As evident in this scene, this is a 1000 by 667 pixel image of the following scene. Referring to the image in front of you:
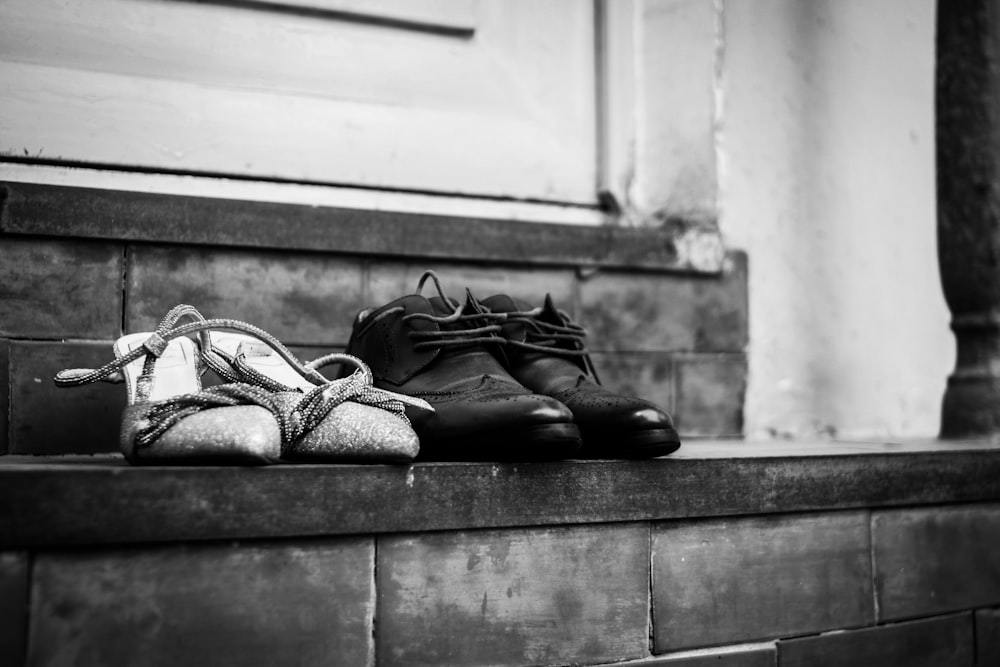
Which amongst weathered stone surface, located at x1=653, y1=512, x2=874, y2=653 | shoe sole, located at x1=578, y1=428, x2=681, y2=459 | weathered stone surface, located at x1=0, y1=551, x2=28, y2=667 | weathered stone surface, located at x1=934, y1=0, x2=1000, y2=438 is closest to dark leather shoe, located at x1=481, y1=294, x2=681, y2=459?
shoe sole, located at x1=578, y1=428, x2=681, y2=459

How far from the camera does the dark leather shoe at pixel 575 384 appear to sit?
3.05ft

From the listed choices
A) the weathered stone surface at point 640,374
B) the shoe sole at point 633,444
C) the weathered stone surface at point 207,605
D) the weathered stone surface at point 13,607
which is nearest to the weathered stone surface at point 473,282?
the weathered stone surface at point 640,374

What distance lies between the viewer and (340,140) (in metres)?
1.44

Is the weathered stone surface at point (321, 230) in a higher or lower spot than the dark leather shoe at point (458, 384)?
higher

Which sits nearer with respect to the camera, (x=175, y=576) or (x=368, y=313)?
(x=175, y=576)

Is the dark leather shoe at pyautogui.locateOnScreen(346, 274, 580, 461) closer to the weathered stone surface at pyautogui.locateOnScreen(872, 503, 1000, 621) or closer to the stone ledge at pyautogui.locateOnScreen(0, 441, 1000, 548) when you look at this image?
the stone ledge at pyautogui.locateOnScreen(0, 441, 1000, 548)

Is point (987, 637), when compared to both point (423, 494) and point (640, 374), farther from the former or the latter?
point (423, 494)

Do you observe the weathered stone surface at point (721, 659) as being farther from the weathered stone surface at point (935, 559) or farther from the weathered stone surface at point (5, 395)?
the weathered stone surface at point (5, 395)

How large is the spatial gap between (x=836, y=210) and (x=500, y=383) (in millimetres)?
1172

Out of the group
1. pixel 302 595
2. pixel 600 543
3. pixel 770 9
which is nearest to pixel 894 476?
pixel 600 543

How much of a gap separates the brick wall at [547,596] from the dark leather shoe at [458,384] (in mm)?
97

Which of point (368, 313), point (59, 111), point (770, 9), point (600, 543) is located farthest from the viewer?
point (770, 9)

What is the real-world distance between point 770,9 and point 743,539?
1.24 meters

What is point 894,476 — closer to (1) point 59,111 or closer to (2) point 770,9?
(2) point 770,9
